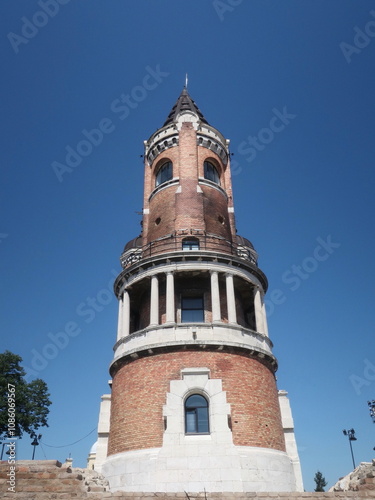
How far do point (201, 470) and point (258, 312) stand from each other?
29.7 feet

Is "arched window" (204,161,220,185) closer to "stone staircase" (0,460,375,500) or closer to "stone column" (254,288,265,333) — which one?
"stone column" (254,288,265,333)

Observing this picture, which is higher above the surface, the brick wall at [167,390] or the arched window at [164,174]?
the arched window at [164,174]

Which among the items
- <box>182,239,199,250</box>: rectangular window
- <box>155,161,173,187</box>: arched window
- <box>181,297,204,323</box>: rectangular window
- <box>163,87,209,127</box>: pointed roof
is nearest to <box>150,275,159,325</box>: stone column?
<box>181,297,204,323</box>: rectangular window

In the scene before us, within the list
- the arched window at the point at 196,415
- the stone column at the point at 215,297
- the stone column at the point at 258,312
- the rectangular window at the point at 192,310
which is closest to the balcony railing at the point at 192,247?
the stone column at the point at 215,297

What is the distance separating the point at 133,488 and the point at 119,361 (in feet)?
20.1

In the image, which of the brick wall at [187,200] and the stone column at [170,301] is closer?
the stone column at [170,301]

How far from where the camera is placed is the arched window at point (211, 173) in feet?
95.5

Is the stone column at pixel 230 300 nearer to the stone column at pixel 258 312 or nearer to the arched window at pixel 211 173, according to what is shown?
the stone column at pixel 258 312

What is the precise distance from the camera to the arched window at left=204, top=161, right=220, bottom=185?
95.5 ft

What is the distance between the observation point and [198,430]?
725 inches

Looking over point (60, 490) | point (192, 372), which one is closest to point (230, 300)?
point (192, 372)

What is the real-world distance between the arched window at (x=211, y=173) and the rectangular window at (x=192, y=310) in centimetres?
969

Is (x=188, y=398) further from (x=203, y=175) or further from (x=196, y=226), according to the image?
(x=203, y=175)

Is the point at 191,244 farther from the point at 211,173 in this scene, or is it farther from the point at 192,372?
the point at 192,372
